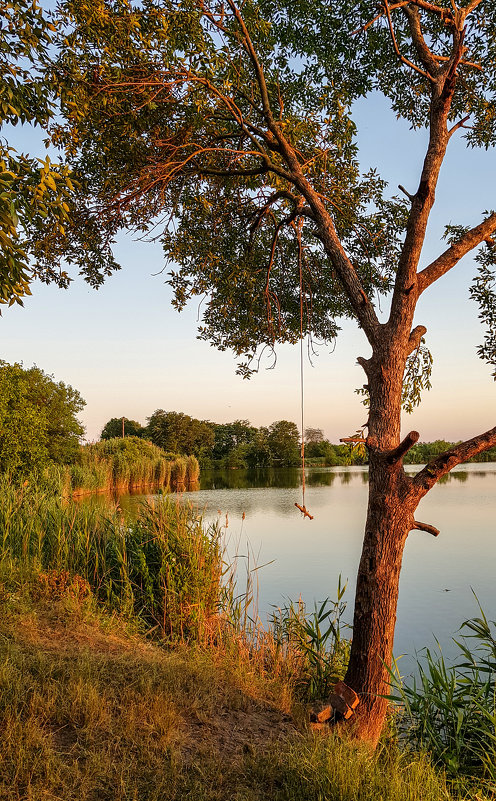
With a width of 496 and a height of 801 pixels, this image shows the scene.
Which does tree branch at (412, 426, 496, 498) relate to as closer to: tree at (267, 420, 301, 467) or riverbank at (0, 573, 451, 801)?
riverbank at (0, 573, 451, 801)

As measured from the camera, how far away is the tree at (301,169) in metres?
3.94

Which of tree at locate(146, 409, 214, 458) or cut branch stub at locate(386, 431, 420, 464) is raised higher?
tree at locate(146, 409, 214, 458)

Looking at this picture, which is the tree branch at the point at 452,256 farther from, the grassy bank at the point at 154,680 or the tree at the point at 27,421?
the tree at the point at 27,421

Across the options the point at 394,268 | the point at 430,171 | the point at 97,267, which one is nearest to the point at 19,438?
the point at 97,267

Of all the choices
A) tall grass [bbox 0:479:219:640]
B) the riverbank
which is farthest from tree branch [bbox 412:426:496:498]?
tall grass [bbox 0:479:219:640]

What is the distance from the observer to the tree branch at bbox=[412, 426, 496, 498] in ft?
12.5

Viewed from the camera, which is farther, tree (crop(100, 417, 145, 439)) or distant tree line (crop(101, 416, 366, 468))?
tree (crop(100, 417, 145, 439))

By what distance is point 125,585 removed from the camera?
570cm

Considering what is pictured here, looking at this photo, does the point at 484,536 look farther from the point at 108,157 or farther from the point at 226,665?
the point at 108,157

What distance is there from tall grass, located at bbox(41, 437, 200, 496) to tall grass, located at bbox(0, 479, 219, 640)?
38.5ft

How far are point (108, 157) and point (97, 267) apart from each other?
54.6 inches

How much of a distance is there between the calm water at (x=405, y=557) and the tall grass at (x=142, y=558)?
516mm

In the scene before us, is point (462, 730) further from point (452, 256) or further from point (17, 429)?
point (17, 429)

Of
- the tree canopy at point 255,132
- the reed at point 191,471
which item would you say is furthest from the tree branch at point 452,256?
the reed at point 191,471
